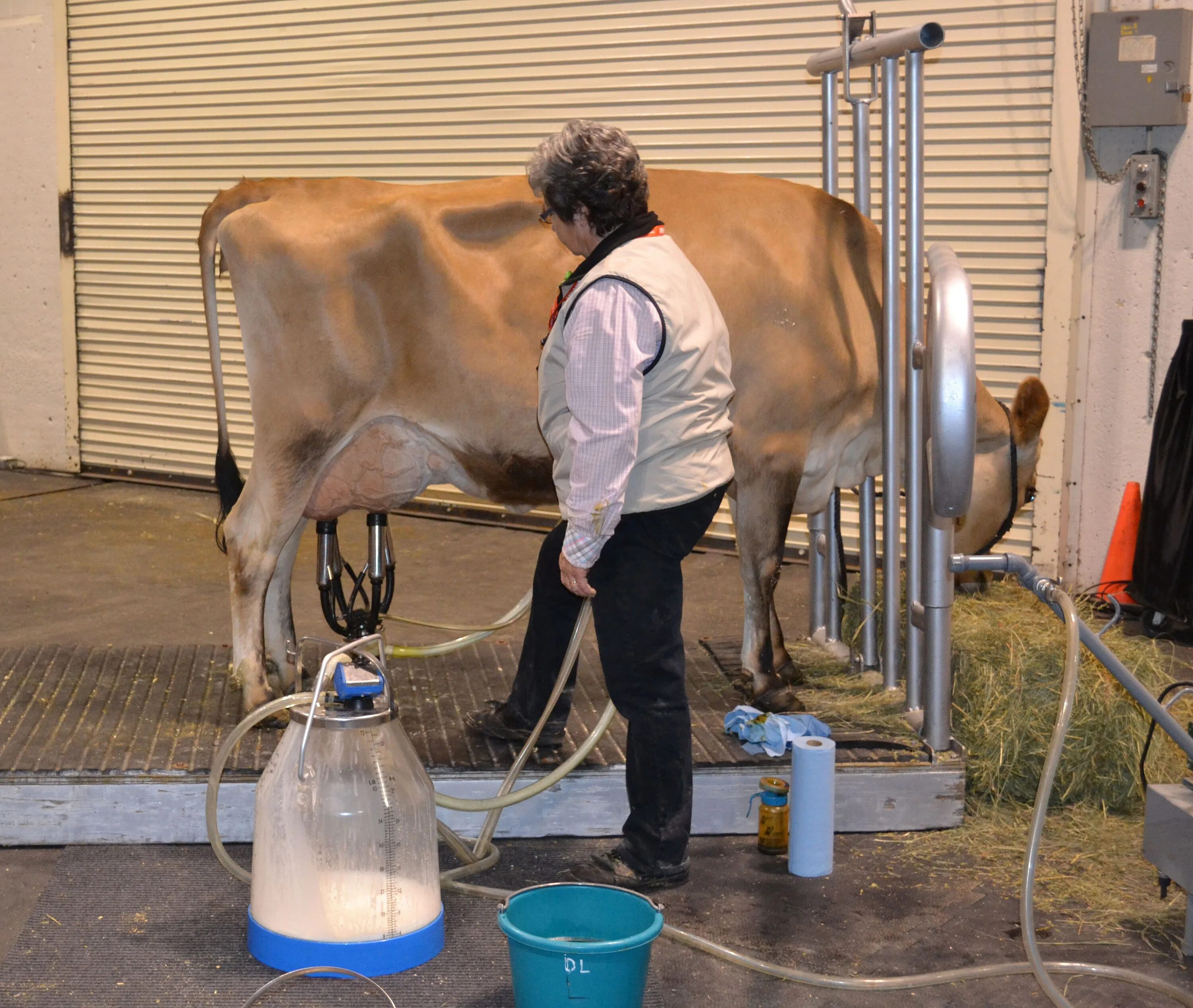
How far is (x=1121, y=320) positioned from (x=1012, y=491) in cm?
230

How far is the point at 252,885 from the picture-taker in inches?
117

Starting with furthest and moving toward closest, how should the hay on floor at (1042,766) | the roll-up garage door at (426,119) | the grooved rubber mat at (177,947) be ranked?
1. the roll-up garage door at (426,119)
2. the hay on floor at (1042,766)
3. the grooved rubber mat at (177,947)

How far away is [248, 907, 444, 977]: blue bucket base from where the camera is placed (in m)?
2.84

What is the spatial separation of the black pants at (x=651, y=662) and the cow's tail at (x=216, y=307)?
59.9 inches

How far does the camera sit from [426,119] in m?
8.09

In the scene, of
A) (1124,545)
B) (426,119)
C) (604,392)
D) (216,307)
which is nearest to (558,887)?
(604,392)

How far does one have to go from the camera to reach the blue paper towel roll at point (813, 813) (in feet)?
11.2

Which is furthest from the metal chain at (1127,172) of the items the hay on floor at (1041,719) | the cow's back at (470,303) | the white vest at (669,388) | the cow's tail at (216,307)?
the cow's tail at (216,307)

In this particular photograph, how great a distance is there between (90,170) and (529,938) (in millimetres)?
8250

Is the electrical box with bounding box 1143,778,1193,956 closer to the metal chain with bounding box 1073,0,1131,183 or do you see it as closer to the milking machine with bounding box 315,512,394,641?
the milking machine with bounding box 315,512,394,641

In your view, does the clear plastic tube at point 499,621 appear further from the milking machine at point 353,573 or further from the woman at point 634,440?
the woman at point 634,440

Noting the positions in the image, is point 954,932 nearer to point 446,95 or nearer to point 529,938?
point 529,938

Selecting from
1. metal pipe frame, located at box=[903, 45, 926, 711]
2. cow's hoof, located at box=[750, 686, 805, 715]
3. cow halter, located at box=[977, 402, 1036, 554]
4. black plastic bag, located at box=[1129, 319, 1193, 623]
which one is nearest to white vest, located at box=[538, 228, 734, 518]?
metal pipe frame, located at box=[903, 45, 926, 711]

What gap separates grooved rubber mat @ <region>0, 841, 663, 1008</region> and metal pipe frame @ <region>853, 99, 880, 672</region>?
Result: 1470 mm
